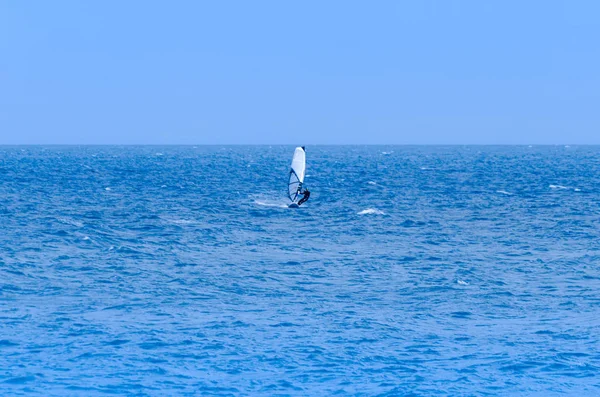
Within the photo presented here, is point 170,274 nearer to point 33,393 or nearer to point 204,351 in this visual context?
point 204,351

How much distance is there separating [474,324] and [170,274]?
58.8 ft

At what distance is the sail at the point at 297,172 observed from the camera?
68562mm

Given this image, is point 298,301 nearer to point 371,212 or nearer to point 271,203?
point 371,212

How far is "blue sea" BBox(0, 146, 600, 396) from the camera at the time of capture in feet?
87.0

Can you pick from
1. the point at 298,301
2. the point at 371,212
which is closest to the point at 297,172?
the point at 371,212

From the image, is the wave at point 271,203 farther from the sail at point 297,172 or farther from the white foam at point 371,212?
the white foam at point 371,212

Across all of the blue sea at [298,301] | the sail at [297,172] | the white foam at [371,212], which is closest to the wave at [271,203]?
the sail at [297,172]

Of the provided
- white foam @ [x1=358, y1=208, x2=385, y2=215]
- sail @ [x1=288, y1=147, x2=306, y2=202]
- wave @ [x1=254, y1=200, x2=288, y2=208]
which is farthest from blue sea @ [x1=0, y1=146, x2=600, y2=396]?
wave @ [x1=254, y1=200, x2=288, y2=208]

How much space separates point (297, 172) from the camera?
233ft

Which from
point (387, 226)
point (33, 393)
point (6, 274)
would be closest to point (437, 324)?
point (33, 393)

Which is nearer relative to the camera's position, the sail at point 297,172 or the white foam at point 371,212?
the sail at point 297,172

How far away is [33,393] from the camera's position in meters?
24.6

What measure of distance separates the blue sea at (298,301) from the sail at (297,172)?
1986 mm

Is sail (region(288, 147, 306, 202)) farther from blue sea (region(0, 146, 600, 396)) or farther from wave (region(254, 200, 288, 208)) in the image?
wave (region(254, 200, 288, 208))
